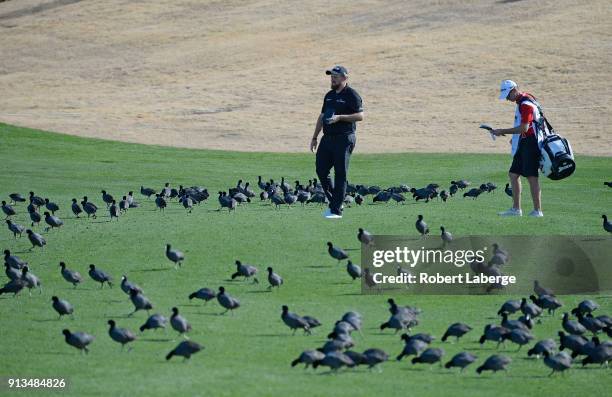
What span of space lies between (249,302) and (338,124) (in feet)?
19.8

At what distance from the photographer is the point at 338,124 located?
22.7 m

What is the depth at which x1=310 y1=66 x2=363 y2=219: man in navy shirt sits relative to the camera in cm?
2242

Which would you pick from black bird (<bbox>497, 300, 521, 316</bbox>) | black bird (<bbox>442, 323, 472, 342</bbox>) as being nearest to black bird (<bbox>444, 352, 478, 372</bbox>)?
black bird (<bbox>442, 323, 472, 342</bbox>)

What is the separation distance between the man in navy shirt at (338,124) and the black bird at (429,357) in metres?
8.83

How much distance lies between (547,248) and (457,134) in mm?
38108

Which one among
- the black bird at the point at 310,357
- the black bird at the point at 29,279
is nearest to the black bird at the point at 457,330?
the black bird at the point at 310,357

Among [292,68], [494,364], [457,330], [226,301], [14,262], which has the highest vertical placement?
[292,68]

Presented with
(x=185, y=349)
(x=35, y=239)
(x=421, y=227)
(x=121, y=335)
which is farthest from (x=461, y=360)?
(x=35, y=239)

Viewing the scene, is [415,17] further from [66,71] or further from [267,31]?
[66,71]

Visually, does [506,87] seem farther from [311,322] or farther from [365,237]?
[311,322]

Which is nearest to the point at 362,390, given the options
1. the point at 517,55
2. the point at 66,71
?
the point at 517,55

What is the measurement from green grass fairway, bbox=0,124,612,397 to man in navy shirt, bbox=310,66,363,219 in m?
1.14

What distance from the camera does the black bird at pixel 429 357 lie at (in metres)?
14.0

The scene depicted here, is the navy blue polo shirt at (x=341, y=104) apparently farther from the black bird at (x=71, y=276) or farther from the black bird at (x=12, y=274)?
the black bird at (x=12, y=274)
